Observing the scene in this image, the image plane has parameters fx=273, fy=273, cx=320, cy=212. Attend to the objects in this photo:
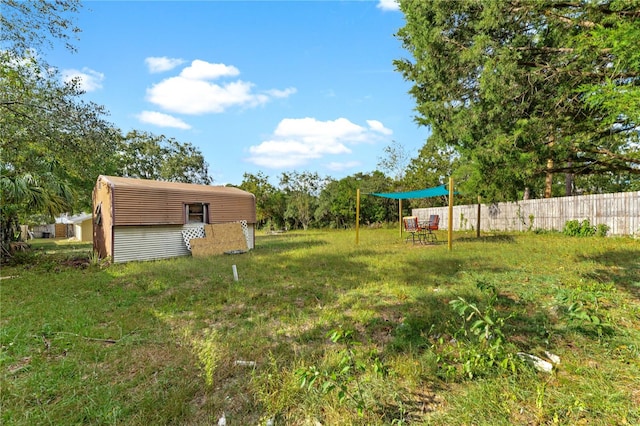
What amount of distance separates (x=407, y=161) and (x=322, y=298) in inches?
833

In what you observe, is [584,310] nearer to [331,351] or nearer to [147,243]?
[331,351]

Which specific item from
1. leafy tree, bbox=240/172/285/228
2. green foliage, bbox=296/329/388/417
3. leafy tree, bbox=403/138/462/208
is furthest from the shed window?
leafy tree, bbox=403/138/462/208

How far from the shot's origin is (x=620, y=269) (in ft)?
16.1

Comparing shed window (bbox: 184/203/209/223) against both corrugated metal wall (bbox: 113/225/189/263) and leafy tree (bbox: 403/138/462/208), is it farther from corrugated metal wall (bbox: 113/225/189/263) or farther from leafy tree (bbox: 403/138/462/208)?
leafy tree (bbox: 403/138/462/208)

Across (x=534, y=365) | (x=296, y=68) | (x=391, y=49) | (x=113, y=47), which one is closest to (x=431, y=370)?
(x=534, y=365)

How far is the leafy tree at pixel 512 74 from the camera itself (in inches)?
137

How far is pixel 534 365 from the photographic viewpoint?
6.84 ft

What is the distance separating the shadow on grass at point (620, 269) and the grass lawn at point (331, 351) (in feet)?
0.19

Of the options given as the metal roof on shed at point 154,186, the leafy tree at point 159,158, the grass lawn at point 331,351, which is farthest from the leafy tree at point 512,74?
the leafy tree at point 159,158

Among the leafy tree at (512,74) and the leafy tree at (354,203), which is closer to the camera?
the leafy tree at (512,74)

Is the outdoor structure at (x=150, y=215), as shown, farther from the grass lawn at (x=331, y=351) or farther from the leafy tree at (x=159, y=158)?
the leafy tree at (x=159, y=158)

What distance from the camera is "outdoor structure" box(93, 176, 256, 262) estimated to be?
8461 millimetres

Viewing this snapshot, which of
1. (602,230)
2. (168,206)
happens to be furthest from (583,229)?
(168,206)

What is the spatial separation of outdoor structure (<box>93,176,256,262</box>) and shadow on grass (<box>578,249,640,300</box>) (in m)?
9.90
